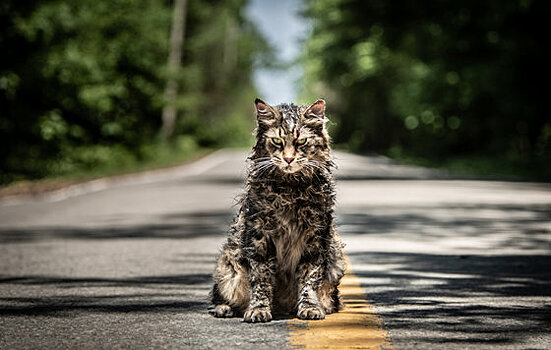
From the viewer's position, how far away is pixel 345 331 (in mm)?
4961

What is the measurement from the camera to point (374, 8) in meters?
27.0

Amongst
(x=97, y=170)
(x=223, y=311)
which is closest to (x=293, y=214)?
(x=223, y=311)

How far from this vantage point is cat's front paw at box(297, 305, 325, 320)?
5051mm

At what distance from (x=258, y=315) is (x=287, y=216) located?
0.65 meters

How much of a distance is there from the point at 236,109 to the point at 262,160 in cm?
7697

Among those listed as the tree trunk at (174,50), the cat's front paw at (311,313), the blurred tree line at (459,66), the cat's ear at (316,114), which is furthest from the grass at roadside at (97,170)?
the cat's ear at (316,114)

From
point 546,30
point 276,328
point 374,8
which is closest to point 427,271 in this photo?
point 276,328

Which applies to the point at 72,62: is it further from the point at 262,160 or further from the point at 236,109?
the point at 236,109

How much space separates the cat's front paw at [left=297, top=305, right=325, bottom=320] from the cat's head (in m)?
0.84

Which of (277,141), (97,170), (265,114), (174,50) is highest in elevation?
(174,50)

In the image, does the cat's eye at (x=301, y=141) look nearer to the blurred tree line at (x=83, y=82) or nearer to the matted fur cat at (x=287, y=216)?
the matted fur cat at (x=287, y=216)

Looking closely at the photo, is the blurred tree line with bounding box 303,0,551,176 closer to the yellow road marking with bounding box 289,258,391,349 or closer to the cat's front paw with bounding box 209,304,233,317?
the yellow road marking with bounding box 289,258,391,349

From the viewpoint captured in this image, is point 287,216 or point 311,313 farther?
point 311,313

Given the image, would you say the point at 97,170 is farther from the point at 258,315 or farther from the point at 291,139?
the point at 291,139
